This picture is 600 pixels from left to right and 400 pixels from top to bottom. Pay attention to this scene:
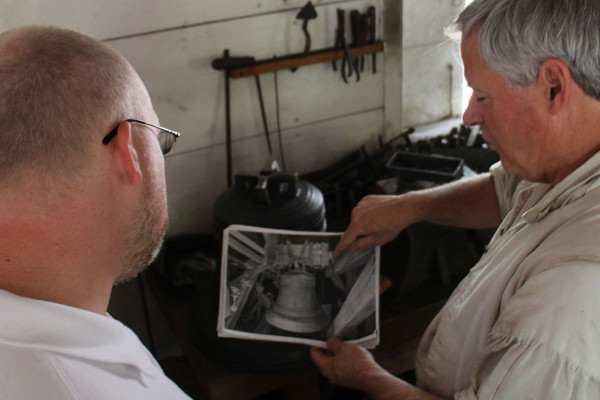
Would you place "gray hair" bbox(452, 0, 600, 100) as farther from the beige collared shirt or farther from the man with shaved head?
the man with shaved head

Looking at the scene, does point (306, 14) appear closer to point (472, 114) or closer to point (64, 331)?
point (472, 114)

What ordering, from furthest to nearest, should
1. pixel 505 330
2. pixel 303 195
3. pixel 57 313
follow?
pixel 303 195, pixel 505 330, pixel 57 313

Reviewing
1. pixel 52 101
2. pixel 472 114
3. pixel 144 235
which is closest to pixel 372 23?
pixel 472 114

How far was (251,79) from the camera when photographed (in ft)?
6.68

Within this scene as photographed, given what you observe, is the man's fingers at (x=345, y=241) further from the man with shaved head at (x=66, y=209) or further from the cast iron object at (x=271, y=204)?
the man with shaved head at (x=66, y=209)

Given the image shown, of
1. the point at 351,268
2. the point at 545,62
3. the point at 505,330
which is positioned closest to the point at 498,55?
the point at 545,62

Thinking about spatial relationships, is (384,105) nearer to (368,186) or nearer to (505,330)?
(368,186)

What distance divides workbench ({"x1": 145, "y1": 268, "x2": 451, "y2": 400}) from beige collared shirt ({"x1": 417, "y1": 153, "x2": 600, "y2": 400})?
0.42m

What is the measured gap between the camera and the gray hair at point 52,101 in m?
0.73

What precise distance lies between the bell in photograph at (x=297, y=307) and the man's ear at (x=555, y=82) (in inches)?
29.5

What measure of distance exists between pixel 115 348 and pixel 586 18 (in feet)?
2.90

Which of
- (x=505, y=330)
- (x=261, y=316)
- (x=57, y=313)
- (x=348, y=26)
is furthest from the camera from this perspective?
(x=348, y=26)

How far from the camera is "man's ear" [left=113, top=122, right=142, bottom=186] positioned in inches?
32.2

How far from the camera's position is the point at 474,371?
970 mm
